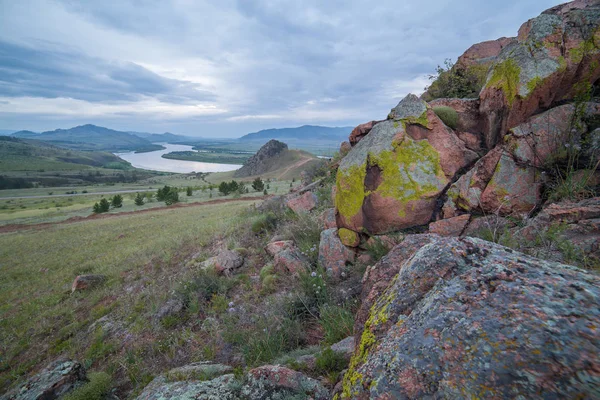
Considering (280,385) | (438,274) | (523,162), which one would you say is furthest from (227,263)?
(523,162)

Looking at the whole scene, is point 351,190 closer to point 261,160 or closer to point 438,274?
point 438,274

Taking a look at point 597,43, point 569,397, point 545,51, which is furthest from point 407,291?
point 597,43

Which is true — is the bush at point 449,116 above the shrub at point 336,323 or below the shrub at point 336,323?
above

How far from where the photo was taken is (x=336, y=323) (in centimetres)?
374

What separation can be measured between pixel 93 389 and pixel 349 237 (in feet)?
15.3

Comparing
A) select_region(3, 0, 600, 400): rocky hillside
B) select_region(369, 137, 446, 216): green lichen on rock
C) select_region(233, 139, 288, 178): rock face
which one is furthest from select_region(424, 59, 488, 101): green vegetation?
select_region(233, 139, 288, 178): rock face

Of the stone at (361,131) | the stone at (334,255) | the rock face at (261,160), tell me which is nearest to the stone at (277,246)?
the stone at (334,255)

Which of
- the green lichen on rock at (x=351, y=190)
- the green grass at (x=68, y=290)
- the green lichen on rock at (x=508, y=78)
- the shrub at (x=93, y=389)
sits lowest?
the green grass at (x=68, y=290)

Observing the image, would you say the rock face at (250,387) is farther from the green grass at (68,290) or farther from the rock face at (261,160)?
the rock face at (261,160)

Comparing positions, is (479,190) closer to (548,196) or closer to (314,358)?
(548,196)

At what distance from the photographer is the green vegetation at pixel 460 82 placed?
8.00 metres

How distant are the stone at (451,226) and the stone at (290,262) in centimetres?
264

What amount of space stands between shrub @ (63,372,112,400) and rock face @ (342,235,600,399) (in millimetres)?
4003

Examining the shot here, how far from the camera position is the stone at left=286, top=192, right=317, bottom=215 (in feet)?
29.9
